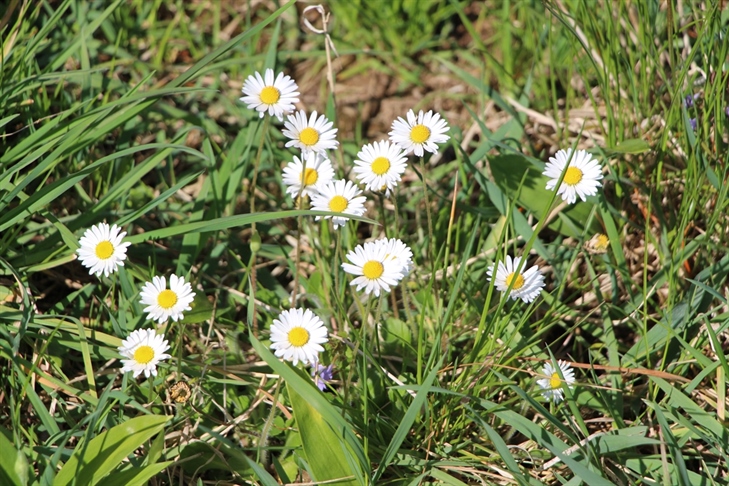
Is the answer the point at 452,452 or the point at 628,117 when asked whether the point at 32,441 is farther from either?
the point at 628,117

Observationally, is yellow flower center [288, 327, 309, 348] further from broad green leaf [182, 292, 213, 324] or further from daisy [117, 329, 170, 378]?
broad green leaf [182, 292, 213, 324]

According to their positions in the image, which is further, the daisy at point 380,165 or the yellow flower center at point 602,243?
the yellow flower center at point 602,243

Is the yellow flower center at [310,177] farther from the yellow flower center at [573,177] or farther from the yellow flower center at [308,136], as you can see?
the yellow flower center at [573,177]

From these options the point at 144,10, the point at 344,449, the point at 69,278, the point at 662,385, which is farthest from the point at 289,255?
the point at 144,10

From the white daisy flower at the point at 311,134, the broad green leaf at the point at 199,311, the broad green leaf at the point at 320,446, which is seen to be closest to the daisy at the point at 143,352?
the broad green leaf at the point at 199,311

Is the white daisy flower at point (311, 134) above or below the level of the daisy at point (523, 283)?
above

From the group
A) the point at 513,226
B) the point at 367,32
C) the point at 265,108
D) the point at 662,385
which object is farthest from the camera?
the point at 367,32
